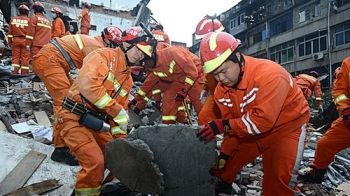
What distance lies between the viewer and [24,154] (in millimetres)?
3510

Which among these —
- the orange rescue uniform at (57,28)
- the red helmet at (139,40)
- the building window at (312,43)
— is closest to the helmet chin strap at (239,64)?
the red helmet at (139,40)

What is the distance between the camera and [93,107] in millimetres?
3117

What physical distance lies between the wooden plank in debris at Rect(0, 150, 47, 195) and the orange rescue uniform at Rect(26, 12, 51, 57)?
5.44m

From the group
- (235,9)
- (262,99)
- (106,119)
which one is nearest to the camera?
(262,99)

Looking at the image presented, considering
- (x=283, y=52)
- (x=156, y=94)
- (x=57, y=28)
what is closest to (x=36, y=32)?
(x=57, y=28)

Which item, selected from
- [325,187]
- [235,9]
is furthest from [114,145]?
[235,9]

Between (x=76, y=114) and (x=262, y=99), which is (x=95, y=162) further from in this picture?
(x=262, y=99)

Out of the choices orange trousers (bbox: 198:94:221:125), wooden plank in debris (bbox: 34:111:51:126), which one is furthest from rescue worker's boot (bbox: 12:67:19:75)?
orange trousers (bbox: 198:94:221:125)

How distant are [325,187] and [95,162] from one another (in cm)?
312

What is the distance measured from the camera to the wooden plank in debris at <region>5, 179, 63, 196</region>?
282cm

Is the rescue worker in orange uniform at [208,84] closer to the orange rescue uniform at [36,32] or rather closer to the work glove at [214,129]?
the work glove at [214,129]

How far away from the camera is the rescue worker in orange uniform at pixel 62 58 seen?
158 inches

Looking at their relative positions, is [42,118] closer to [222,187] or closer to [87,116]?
[87,116]

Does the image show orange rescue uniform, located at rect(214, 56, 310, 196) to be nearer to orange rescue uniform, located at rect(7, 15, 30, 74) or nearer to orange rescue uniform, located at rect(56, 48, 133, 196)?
orange rescue uniform, located at rect(56, 48, 133, 196)
